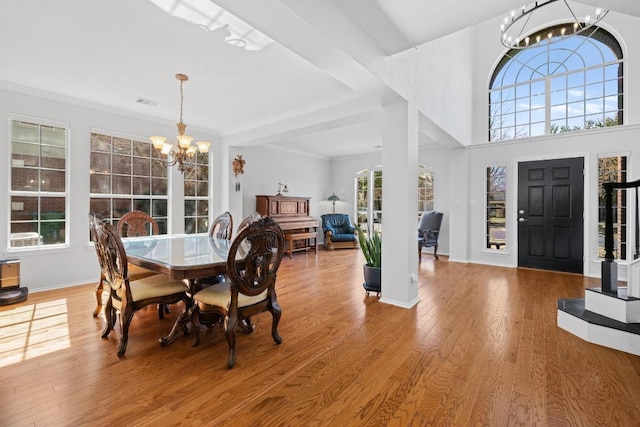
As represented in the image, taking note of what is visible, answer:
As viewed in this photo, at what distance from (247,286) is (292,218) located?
4.81m

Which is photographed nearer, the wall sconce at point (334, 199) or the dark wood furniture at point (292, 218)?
the dark wood furniture at point (292, 218)

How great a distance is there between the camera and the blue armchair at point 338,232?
7448mm

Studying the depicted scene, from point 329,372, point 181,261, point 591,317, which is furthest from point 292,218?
point 591,317

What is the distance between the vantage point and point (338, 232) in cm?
777

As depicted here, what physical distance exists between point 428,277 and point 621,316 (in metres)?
2.32

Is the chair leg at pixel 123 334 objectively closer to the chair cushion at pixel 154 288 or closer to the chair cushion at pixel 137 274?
the chair cushion at pixel 154 288

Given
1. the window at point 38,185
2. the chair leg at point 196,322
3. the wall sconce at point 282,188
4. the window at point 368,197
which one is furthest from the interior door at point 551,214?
the window at point 38,185

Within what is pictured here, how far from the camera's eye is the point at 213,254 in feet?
8.14

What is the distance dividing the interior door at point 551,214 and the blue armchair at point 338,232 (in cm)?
362

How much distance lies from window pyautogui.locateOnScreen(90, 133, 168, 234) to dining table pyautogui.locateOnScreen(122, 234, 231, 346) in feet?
6.00

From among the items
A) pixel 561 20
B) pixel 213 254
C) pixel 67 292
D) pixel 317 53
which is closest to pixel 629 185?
pixel 317 53

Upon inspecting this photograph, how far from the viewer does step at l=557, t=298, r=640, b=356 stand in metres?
2.20

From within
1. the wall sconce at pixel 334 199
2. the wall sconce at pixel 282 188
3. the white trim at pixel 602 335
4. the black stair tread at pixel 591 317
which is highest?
the wall sconce at pixel 282 188

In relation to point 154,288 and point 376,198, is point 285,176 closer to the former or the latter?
point 376,198
